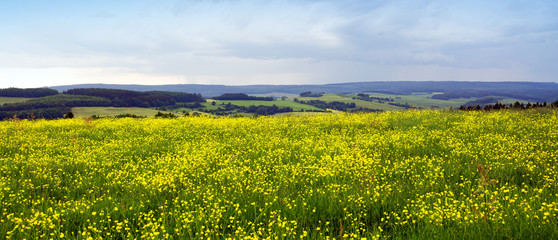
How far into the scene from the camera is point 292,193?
5.09 metres

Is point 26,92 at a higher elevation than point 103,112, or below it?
higher

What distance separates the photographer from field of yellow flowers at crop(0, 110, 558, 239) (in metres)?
3.91

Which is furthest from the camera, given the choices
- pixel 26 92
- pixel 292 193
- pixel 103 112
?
pixel 26 92

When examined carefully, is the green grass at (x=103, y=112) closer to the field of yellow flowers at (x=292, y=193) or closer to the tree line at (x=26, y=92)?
the tree line at (x=26, y=92)

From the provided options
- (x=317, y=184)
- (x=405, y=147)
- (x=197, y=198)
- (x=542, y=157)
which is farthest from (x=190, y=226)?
(x=542, y=157)

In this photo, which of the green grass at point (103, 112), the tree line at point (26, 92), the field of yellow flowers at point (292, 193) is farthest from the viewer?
the tree line at point (26, 92)

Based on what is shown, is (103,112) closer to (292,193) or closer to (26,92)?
(26,92)

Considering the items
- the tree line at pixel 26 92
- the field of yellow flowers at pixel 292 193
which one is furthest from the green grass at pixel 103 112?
the field of yellow flowers at pixel 292 193

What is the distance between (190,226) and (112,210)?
155cm

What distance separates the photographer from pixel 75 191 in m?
5.93

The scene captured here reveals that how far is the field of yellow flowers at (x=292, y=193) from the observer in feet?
12.8

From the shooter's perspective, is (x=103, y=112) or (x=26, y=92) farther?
(x=26, y=92)

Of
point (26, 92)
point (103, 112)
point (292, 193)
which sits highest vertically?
point (26, 92)

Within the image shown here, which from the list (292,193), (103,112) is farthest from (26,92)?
(292,193)
